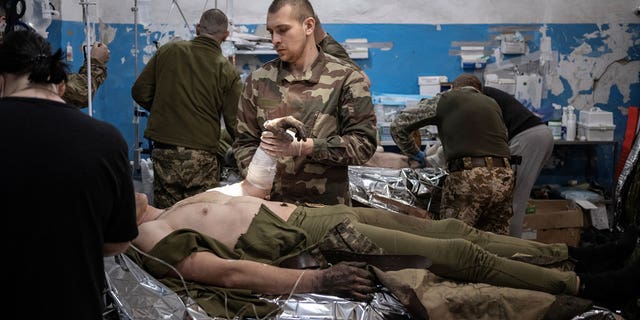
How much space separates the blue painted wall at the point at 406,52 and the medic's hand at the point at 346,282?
408cm

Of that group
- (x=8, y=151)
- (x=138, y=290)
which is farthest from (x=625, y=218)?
(x=8, y=151)

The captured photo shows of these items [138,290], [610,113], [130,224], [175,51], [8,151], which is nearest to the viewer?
[8,151]

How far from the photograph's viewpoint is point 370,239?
2.81 metres

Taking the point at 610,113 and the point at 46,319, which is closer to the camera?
the point at 46,319

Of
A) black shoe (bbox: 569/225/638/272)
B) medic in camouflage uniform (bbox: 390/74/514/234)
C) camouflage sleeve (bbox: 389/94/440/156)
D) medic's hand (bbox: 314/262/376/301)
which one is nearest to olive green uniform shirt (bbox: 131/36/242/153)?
camouflage sleeve (bbox: 389/94/440/156)

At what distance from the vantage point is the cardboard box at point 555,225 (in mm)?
5406

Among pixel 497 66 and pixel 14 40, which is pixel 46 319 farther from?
pixel 497 66

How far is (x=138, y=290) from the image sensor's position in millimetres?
2490

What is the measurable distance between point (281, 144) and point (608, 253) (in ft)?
5.17

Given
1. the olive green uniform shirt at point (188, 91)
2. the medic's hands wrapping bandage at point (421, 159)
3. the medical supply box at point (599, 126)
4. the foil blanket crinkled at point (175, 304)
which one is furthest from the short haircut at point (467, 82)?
the foil blanket crinkled at point (175, 304)

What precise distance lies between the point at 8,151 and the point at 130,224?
1.26 feet

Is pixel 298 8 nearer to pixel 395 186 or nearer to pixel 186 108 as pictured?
pixel 186 108

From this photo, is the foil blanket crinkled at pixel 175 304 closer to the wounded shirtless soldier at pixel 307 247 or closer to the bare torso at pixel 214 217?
the wounded shirtless soldier at pixel 307 247

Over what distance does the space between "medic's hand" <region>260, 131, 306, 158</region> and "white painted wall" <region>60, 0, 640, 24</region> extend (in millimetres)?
3743
